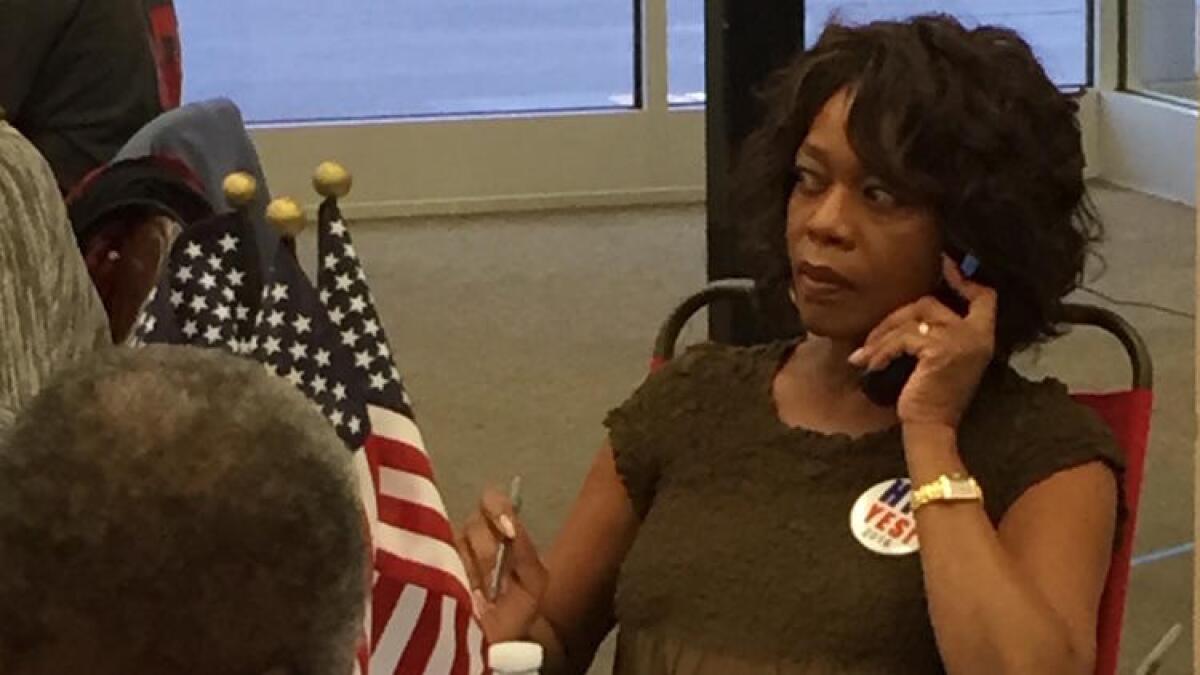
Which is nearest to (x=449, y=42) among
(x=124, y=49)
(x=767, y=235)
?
(x=124, y=49)

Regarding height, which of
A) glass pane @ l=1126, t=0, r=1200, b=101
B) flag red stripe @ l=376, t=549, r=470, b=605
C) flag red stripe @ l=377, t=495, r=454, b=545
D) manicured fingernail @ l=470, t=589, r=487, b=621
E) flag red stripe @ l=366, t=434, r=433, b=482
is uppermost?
flag red stripe @ l=366, t=434, r=433, b=482

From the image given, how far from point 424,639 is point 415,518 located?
107 millimetres

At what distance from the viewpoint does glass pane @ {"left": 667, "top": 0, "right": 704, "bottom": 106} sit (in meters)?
6.87

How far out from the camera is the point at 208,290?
187 cm

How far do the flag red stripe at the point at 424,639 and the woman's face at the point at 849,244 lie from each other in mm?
399

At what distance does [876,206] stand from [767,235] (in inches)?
7.2

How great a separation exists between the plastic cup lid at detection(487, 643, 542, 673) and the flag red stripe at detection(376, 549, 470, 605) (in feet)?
0.15

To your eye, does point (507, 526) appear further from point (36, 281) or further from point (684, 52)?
point (684, 52)

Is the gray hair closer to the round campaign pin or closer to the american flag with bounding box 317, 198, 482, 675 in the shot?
the american flag with bounding box 317, 198, 482, 675

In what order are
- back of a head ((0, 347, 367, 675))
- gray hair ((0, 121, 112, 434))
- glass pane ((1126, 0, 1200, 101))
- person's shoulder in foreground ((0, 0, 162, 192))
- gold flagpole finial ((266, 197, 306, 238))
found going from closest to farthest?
back of a head ((0, 347, 367, 675))
gold flagpole finial ((266, 197, 306, 238))
gray hair ((0, 121, 112, 434))
person's shoulder in foreground ((0, 0, 162, 192))
glass pane ((1126, 0, 1200, 101))

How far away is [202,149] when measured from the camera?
253 centimetres

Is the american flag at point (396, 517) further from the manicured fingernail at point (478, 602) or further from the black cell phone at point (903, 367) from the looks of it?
the black cell phone at point (903, 367)

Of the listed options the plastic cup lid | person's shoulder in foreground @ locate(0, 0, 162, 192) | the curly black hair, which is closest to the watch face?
the curly black hair

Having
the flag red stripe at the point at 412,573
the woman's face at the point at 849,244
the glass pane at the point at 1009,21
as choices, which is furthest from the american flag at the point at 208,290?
the glass pane at the point at 1009,21
